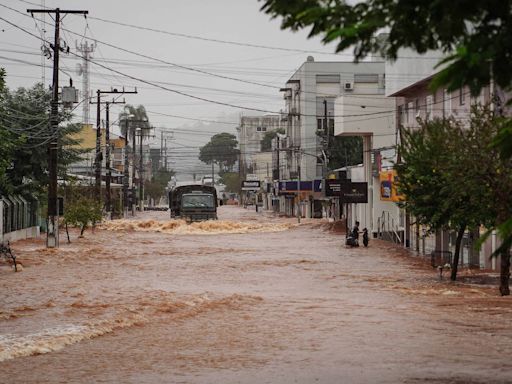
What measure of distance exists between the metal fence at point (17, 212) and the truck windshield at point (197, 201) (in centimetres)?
1650

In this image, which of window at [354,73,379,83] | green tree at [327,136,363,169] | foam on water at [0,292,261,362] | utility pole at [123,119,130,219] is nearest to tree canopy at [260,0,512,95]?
foam on water at [0,292,261,362]

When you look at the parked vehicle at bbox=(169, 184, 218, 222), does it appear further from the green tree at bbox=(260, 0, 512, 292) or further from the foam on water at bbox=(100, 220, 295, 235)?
the green tree at bbox=(260, 0, 512, 292)

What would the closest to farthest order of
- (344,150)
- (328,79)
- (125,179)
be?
(125,179) < (344,150) < (328,79)

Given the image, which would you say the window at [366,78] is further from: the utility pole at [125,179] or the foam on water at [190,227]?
the foam on water at [190,227]

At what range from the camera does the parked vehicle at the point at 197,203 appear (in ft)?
242

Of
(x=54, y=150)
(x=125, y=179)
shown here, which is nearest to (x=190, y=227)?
(x=54, y=150)

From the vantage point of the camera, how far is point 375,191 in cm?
5859

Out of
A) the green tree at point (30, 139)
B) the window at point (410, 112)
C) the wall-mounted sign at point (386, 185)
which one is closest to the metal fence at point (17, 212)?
the green tree at point (30, 139)

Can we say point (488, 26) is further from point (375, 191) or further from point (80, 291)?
point (375, 191)

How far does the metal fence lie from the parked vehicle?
637 inches

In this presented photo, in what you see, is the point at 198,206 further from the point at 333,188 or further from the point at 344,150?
the point at 344,150

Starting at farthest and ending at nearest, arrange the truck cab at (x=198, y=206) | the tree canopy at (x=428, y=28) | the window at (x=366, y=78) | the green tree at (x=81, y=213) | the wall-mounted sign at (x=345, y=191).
→ the window at (x=366, y=78) < the truck cab at (x=198, y=206) < the green tree at (x=81, y=213) < the wall-mounted sign at (x=345, y=191) < the tree canopy at (x=428, y=28)

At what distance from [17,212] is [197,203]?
946 inches

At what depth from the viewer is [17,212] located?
52.0 m
